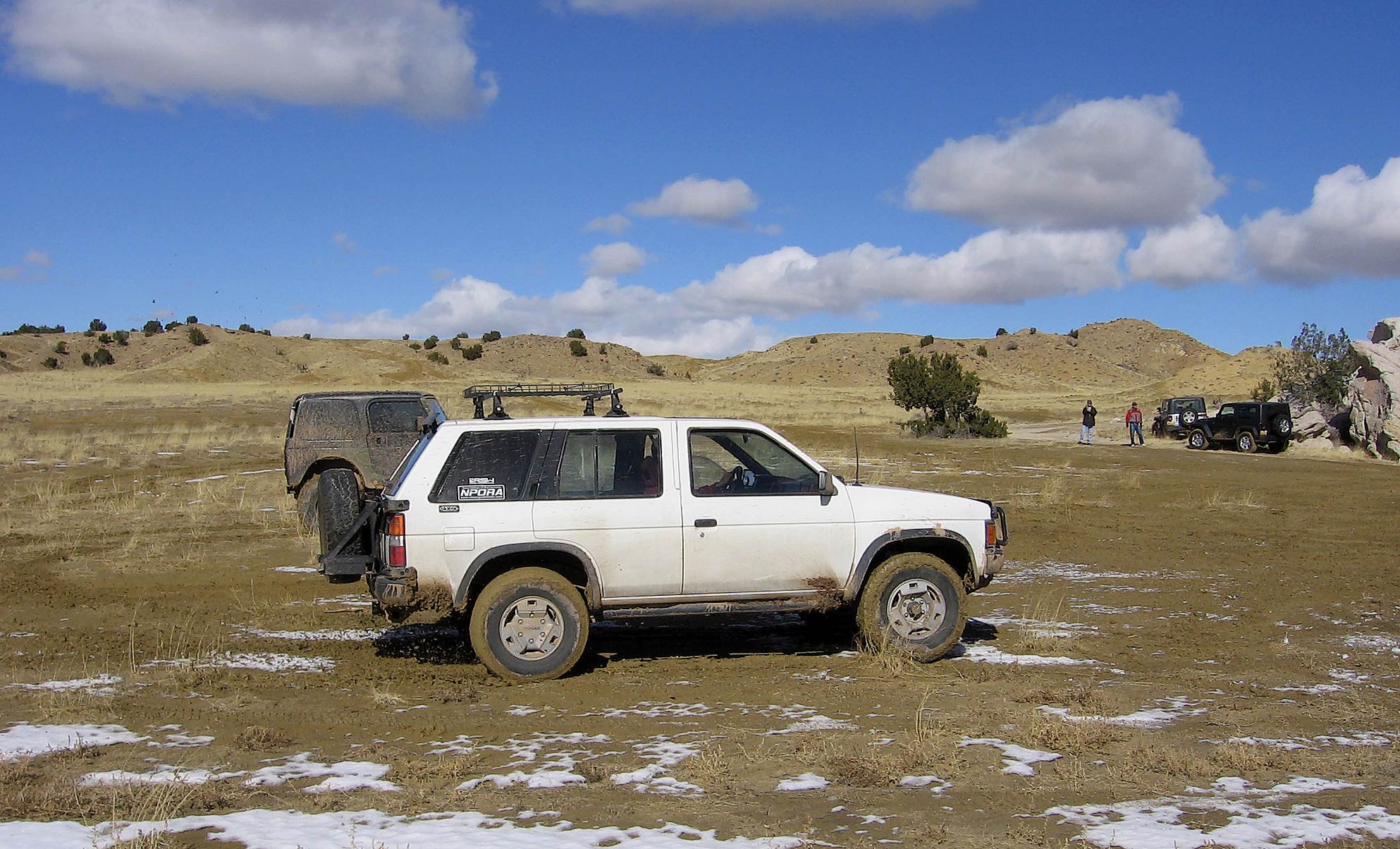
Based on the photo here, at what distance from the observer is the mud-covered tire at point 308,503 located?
13.9 meters

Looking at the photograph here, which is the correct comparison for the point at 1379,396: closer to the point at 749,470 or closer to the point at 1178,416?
the point at 1178,416

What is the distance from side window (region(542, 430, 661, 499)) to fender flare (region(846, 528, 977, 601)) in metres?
1.58

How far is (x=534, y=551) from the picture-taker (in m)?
7.75

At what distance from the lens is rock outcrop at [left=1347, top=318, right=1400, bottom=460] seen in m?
30.8

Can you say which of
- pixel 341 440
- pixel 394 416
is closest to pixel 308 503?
pixel 341 440

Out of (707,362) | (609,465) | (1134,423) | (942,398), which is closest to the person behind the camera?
(609,465)

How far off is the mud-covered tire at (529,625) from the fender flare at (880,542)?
1959 mm

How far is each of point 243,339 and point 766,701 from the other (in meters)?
90.0

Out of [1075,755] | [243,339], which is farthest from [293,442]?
[243,339]

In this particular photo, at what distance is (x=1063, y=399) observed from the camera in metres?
76.4

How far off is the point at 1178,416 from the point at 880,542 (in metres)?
34.1

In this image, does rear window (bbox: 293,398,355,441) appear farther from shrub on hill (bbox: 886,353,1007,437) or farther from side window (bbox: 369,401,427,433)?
shrub on hill (bbox: 886,353,1007,437)

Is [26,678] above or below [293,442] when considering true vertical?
below

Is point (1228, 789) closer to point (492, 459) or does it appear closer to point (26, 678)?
point (492, 459)
